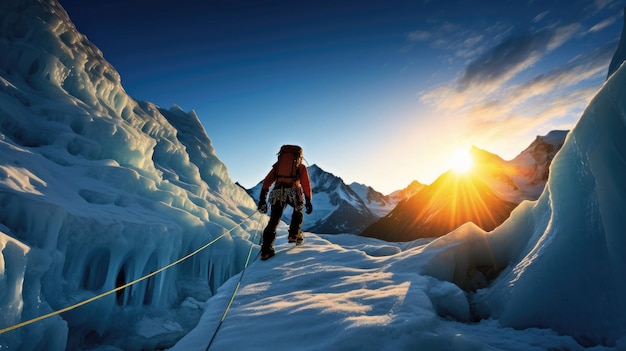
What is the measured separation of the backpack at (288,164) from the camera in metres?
7.39

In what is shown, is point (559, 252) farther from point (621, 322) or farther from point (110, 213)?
point (110, 213)

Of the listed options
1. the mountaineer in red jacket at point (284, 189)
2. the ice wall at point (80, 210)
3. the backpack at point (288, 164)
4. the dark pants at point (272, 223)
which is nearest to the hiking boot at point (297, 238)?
the mountaineer in red jacket at point (284, 189)

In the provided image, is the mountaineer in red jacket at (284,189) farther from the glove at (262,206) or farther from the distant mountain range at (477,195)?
the distant mountain range at (477,195)

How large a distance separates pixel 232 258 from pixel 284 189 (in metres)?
10.9

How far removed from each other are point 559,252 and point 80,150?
1656 centimetres

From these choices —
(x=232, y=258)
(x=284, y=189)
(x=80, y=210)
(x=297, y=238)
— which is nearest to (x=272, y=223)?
(x=284, y=189)

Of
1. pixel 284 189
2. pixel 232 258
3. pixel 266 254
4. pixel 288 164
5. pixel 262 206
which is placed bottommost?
pixel 232 258

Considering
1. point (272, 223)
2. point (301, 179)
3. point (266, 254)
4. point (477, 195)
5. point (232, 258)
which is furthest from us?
point (477, 195)

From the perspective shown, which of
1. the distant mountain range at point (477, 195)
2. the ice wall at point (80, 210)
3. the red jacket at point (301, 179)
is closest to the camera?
the ice wall at point (80, 210)

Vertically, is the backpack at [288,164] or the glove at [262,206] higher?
the backpack at [288,164]

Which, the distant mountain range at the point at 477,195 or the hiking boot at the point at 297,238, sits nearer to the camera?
the hiking boot at the point at 297,238

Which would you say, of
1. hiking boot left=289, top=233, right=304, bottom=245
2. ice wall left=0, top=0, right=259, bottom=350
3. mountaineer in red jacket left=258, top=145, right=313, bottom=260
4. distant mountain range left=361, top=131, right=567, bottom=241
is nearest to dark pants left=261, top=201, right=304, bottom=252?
mountaineer in red jacket left=258, top=145, right=313, bottom=260

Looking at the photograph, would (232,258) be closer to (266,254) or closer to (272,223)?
(266,254)

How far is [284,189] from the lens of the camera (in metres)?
7.25
